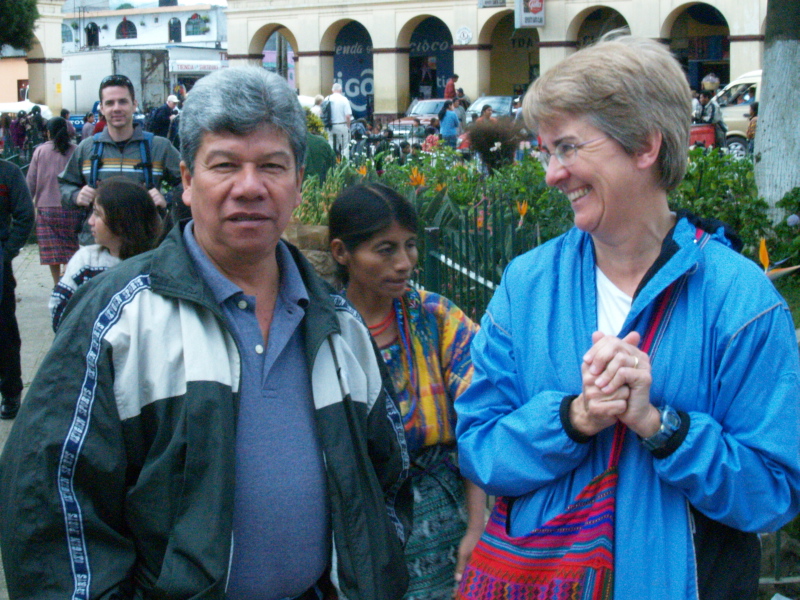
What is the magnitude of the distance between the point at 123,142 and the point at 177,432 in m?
4.74

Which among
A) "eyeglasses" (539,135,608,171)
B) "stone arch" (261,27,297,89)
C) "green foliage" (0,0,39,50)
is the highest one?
"stone arch" (261,27,297,89)

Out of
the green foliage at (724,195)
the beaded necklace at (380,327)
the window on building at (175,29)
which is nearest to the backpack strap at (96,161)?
the green foliage at (724,195)

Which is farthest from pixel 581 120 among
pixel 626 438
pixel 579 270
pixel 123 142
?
pixel 123 142

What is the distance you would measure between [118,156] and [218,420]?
4.70 m

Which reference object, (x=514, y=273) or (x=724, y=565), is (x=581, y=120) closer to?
(x=514, y=273)

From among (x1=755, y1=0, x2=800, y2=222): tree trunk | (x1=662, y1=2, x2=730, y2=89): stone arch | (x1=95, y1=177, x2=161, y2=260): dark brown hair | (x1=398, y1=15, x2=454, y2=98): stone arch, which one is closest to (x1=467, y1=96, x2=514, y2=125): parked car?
(x1=662, y1=2, x2=730, y2=89): stone arch

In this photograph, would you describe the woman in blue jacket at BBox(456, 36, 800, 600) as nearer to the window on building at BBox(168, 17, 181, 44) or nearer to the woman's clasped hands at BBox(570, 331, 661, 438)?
the woman's clasped hands at BBox(570, 331, 661, 438)

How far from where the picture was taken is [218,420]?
1.88 m

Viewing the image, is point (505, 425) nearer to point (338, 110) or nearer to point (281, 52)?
point (338, 110)

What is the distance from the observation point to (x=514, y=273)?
89.4 inches

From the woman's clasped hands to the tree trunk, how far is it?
6693 millimetres

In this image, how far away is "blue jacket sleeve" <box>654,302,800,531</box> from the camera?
1927mm

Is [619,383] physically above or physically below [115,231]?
below

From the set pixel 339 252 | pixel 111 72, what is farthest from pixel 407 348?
pixel 111 72
